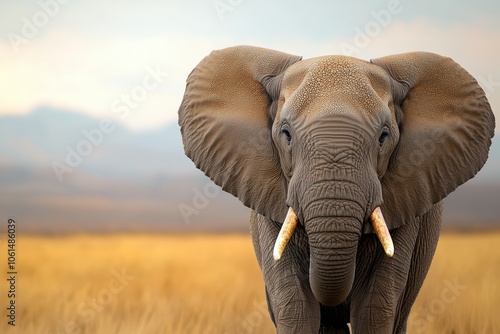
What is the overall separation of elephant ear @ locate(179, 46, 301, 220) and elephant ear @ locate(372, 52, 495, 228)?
2.39 feet

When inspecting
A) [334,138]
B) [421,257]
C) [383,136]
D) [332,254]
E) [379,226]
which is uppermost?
[334,138]

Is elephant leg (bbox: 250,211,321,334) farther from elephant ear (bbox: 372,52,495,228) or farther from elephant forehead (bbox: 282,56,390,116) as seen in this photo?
elephant forehead (bbox: 282,56,390,116)

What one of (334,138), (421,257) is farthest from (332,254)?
(421,257)

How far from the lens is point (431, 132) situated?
22.2ft

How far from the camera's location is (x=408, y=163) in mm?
6629

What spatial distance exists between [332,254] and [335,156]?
0.57m

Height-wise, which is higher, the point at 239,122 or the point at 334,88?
the point at 334,88

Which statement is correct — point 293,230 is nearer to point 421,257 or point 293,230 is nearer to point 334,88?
point 334,88

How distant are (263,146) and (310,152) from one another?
2.15 feet

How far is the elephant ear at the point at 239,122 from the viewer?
653 centimetres

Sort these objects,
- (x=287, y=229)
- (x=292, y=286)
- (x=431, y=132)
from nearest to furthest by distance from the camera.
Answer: (x=287, y=229) → (x=292, y=286) → (x=431, y=132)

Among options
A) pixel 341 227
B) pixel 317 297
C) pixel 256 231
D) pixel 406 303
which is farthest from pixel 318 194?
pixel 406 303

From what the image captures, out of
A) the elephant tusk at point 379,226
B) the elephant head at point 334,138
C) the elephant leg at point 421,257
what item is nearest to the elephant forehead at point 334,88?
the elephant head at point 334,138

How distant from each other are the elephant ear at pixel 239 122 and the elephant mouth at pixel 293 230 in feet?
1.32
